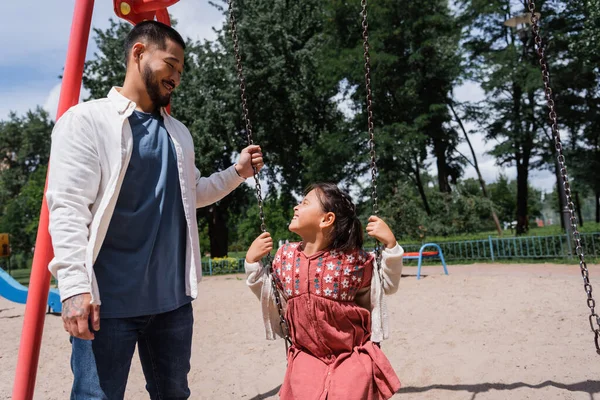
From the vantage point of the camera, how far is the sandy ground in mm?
3676

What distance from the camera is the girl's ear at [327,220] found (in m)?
2.28

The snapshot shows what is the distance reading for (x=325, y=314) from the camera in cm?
217

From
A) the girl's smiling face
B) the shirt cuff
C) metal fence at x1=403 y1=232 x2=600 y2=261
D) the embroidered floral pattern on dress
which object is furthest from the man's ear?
metal fence at x1=403 y1=232 x2=600 y2=261

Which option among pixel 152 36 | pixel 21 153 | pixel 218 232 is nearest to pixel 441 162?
pixel 218 232

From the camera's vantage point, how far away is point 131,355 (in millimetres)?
1763

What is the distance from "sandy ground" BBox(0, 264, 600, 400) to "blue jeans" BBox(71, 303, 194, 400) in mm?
2128

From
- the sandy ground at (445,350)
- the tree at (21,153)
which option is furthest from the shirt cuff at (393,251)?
the tree at (21,153)

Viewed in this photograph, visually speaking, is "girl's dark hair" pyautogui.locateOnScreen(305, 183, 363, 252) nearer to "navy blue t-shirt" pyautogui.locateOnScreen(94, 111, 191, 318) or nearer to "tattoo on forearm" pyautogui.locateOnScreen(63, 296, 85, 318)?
"navy blue t-shirt" pyautogui.locateOnScreen(94, 111, 191, 318)

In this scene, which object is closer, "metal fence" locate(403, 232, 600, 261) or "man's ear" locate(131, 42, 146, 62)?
"man's ear" locate(131, 42, 146, 62)

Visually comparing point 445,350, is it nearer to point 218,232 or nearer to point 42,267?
point 42,267

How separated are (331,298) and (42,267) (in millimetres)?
1463

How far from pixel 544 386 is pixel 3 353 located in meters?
5.37

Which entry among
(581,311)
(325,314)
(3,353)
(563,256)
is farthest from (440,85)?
(325,314)

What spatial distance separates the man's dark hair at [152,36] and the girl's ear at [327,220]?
0.90 m
